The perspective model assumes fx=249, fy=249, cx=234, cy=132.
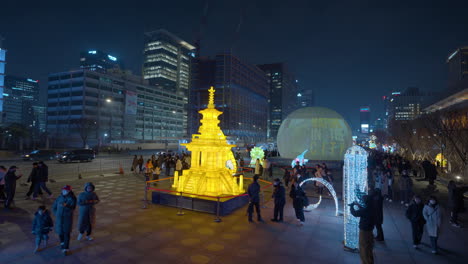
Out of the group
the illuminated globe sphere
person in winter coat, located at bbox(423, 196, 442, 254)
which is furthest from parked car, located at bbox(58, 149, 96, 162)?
person in winter coat, located at bbox(423, 196, 442, 254)

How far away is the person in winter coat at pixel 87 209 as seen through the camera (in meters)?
7.03

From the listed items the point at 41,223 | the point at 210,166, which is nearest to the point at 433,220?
the point at 210,166

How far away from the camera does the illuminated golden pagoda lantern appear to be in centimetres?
1195

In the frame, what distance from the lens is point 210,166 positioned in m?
12.3

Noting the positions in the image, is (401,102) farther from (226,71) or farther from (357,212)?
(357,212)

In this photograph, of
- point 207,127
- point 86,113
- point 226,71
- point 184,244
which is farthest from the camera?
point 226,71

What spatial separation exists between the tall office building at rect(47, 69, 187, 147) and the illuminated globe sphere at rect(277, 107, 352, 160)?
1702 inches

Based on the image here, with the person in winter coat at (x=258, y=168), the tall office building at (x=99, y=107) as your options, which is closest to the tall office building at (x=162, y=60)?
the tall office building at (x=99, y=107)

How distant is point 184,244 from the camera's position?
23.5 feet

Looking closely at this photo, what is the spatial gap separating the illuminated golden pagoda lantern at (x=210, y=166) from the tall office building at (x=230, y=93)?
8192 centimetres

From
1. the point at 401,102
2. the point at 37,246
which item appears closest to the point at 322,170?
the point at 37,246

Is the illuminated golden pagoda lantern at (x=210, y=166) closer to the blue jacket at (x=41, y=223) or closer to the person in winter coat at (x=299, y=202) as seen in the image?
the person in winter coat at (x=299, y=202)

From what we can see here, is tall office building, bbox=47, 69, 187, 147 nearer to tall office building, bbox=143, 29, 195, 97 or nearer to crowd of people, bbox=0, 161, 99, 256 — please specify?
tall office building, bbox=143, 29, 195, 97

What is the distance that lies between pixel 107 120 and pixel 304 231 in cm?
8303
